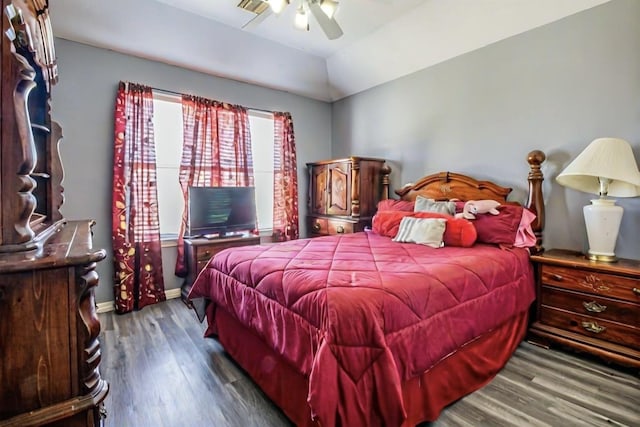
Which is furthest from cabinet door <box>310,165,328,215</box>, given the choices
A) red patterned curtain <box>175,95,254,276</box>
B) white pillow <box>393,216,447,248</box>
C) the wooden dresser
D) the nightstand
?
the nightstand

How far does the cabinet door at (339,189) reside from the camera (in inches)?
160

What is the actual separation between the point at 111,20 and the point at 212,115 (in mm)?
1244

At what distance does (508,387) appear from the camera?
2.04m

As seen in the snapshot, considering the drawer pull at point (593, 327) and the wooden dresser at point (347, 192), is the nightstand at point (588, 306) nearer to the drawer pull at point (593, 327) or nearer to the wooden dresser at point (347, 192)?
the drawer pull at point (593, 327)

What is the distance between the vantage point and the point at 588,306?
2359 mm

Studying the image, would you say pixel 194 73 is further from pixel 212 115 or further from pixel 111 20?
pixel 111 20

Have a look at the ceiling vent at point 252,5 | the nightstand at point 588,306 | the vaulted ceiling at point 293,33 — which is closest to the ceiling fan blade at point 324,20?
the ceiling vent at point 252,5

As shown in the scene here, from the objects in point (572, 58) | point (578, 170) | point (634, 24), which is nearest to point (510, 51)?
point (572, 58)

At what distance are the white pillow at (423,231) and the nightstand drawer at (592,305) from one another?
2.97 feet

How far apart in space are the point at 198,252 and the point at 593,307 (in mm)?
3482

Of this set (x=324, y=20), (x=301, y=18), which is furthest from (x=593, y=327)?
(x=301, y=18)

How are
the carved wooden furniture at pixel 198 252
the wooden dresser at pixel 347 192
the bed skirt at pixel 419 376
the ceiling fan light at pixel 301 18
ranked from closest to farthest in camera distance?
1. the bed skirt at pixel 419 376
2. the ceiling fan light at pixel 301 18
3. the carved wooden furniture at pixel 198 252
4. the wooden dresser at pixel 347 192

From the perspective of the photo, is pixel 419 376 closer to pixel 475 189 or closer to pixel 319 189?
pixel 475 189

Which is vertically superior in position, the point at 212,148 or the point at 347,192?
the point at 212,148
